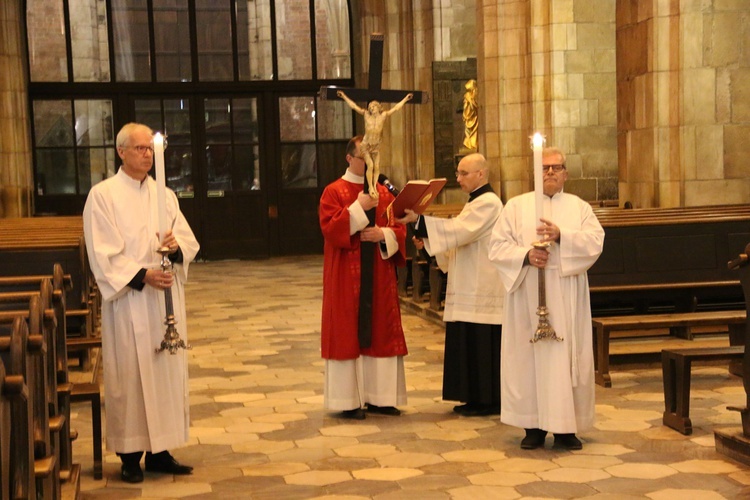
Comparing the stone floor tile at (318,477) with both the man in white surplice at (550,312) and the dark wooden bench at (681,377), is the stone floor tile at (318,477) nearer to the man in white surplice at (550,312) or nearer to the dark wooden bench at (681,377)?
the man in white surplice at (550,312)

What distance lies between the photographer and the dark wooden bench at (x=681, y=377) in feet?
19.2

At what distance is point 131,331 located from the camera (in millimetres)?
5238

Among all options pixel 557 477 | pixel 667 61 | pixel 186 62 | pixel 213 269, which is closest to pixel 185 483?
pixel 557 477

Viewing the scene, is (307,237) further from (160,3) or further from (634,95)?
(634,95)

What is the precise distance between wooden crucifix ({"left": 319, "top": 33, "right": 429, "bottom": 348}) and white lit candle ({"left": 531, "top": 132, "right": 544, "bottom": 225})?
111 centimetres

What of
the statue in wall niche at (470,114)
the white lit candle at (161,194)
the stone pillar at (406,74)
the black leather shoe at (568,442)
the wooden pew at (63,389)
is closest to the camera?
the wooden pew at (63,389)

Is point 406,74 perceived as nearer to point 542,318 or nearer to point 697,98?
point 697,98

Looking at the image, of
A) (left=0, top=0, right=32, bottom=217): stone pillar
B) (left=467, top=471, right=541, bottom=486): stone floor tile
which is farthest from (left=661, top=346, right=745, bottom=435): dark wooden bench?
(left=0, top=0, right=32, bottom=217): stone pillar

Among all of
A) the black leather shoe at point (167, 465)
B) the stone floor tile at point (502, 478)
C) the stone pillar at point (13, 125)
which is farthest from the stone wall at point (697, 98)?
the stone pillar at point (13, 125)

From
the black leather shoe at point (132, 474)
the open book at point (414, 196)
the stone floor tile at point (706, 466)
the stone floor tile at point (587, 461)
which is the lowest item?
the stone floor tile at point (587, 461)

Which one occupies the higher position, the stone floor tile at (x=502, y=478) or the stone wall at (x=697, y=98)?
the stone wall at (x=697, y=98)

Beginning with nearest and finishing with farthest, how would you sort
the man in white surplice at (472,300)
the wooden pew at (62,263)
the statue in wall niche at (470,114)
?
the man in white surplice at (472,300)
the wooden pew at (62,263)
the statue in wall niche at (470,114)

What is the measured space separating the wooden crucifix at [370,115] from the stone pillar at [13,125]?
12.8 metres

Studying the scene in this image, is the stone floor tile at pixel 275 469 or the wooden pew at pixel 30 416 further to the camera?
the stone floor tile at pixel 275 469
